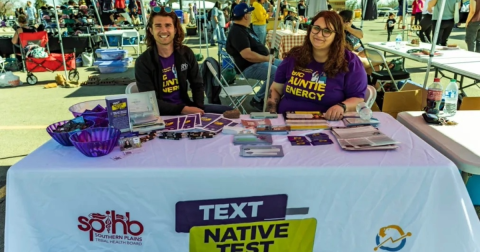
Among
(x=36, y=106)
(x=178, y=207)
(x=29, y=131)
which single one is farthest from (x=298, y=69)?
(x=36, y=106)

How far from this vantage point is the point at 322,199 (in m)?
1.56

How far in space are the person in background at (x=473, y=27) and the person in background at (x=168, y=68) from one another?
18.0ft

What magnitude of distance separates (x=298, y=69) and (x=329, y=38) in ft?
0.95

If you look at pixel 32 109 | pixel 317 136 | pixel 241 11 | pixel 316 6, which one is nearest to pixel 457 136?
pixel 317 136

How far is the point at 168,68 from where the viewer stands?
8.64 ft

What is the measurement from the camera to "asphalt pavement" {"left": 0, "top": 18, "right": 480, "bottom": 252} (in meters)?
3.61

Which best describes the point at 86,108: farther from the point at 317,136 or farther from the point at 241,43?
the point at 241,43

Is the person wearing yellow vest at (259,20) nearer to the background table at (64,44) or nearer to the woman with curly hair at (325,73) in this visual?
the background table at (64,44)

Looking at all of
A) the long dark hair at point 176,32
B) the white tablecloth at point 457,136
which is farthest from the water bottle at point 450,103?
the long dark hair at point 176,32

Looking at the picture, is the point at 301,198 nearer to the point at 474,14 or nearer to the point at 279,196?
the point at 279,196

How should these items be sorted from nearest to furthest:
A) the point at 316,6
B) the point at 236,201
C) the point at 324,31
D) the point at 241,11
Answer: the point at 236,201 < the point at 324,31 < the point at 241,11 < the point at 316,6

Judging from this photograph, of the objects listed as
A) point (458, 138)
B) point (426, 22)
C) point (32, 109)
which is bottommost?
point (32, 109)

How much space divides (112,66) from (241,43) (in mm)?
4434

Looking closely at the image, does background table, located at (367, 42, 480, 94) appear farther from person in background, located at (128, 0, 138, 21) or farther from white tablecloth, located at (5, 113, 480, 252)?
person in background, located at (128, 0, 138, 21)
